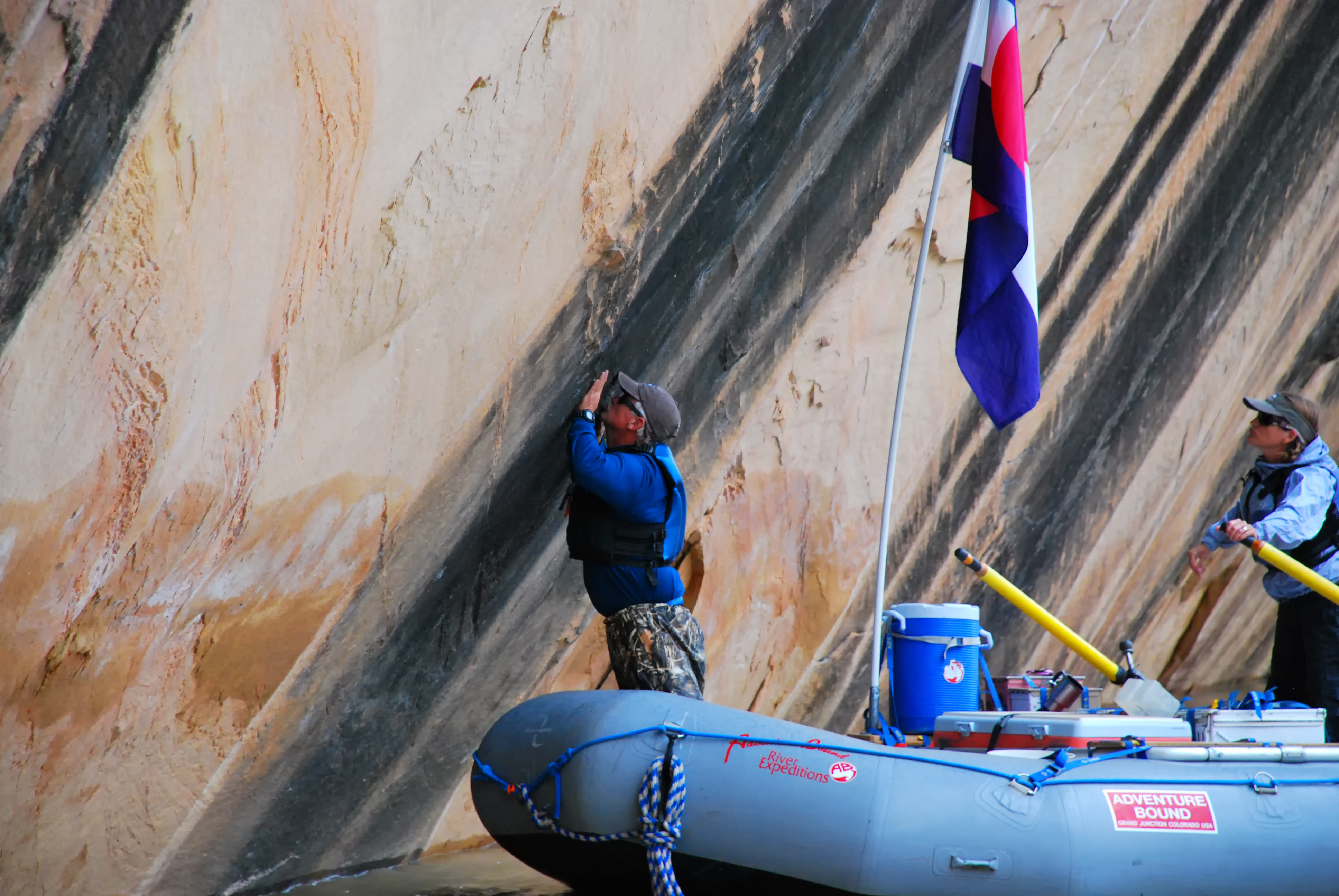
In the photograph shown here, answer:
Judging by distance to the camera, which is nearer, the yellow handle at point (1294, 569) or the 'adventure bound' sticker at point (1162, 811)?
the 'adventure bound' sticker at point (1162, 811)

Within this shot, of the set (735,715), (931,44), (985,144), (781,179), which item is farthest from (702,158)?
(735,715)

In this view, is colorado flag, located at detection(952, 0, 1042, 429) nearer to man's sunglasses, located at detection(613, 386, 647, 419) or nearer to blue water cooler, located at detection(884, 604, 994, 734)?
blue water cooler, located at detection(884, 604, 994, 734)

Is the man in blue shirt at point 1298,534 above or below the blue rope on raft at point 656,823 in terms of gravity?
above

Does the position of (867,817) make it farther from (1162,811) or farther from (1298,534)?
(1298,534)

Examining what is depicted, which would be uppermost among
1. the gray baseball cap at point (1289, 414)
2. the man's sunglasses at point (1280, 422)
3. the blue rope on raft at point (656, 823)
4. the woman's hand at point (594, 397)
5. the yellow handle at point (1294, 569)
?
the gray baseball cap at point (1289, 414)

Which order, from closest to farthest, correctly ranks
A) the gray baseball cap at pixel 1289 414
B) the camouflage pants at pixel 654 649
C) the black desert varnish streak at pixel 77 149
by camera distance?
the black desert varnish streak at pixel 77 149
the camouflage pants at pixel 654 649
the gray baseball cap at pixel 1289 414

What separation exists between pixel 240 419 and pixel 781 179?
6.35 feet

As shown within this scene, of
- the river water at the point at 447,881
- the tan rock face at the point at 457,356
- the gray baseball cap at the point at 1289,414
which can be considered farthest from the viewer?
the gray baseball cap at the point at 1289,414

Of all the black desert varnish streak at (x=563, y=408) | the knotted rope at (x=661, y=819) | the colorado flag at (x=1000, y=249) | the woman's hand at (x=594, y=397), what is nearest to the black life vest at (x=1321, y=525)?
the colorado flag at (x=1000, y=249)

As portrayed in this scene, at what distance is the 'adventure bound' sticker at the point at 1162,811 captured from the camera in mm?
2631

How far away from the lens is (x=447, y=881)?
10.8 ft

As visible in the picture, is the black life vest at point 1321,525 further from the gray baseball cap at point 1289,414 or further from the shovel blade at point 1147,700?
the shovel blade at point 1147,700

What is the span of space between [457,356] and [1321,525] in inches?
95.6

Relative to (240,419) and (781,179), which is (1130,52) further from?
(240,419)
